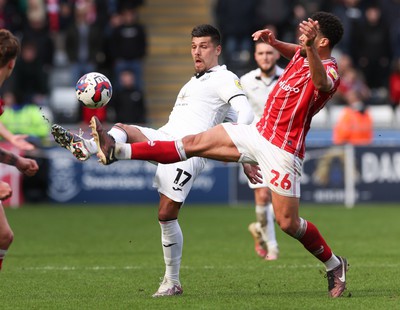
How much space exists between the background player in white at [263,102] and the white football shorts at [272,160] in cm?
405

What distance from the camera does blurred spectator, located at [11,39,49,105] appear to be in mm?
23344

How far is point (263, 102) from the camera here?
44.3 feet

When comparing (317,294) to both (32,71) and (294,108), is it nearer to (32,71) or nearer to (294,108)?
(294,108)

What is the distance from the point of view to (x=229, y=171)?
71.8ft

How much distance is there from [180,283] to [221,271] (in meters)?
1.32

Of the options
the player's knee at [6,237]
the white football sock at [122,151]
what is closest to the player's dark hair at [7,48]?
the white football sock at [122,151]

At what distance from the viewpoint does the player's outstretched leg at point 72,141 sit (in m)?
9.05

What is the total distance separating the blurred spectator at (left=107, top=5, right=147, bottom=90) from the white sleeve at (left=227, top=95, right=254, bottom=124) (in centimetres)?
1386

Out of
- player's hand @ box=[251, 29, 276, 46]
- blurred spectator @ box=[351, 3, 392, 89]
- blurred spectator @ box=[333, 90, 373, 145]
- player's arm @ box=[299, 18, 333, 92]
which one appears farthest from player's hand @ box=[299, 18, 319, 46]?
blurred spectator @ box=[351, 3, 392, 89]

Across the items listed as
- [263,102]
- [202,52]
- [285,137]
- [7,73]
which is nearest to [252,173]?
[285,137]

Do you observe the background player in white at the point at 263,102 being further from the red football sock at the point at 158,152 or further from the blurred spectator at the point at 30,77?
the blurred spectator at the point at 30,77

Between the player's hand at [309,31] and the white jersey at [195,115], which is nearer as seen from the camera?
the player's hand at [309,31]

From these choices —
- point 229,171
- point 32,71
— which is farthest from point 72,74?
point 229,171

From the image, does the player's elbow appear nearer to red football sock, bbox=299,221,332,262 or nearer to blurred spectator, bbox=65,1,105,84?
red football sock, bbox=299,221,332,262
